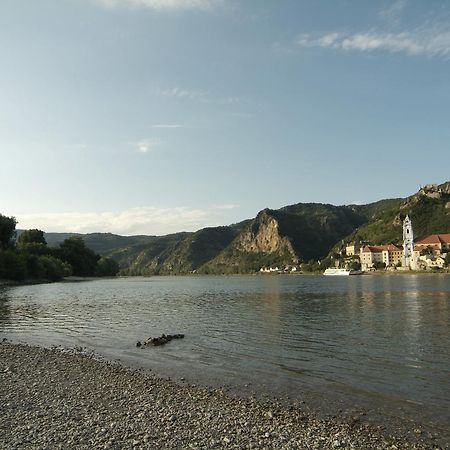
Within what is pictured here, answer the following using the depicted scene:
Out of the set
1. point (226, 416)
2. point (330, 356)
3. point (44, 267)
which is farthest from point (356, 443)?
point (44, 267)

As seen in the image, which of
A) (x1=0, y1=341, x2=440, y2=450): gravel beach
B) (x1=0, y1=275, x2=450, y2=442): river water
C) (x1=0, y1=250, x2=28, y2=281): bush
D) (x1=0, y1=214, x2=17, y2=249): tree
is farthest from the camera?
(x1=0, y1=214, x2=17, y2=249): tree

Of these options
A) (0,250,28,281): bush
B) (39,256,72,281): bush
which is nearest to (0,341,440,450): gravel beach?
(0,250,28,281): bush

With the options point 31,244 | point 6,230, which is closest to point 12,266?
point 6,230

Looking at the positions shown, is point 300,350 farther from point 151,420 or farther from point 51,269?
point 51,269

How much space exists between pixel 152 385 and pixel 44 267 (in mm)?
150134

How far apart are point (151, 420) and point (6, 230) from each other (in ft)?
472

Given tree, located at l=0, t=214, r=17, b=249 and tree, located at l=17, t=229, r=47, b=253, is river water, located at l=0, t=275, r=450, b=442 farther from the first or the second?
tree, located at l=17, t=229, r=47, b=253

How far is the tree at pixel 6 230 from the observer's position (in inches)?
5472

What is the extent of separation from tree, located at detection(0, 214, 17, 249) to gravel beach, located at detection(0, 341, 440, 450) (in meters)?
132

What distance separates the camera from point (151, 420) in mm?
14758

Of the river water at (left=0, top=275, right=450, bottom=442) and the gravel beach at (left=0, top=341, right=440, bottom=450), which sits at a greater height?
the gravel beach at (left=0, top=341, right=440, bottom=450)

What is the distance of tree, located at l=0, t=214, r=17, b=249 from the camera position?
5472 inches

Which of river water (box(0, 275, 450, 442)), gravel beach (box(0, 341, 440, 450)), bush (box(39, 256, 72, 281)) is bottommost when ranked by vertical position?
river water (box(0, 275, 450, 442))

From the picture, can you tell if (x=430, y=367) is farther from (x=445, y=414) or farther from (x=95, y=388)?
(x=95, y=388)
